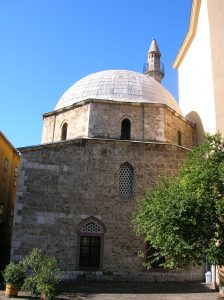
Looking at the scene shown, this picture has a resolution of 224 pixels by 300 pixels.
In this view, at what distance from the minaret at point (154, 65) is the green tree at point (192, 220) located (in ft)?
70.7

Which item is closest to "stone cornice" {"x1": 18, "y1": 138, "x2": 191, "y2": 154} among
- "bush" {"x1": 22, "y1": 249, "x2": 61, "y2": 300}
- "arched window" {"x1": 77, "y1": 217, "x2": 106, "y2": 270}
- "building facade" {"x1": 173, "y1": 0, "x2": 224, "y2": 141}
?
"building facade" {"x1": 173, "y1": 0, "x2": 224, "y2": 141}

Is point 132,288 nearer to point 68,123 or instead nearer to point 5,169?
point 68,123

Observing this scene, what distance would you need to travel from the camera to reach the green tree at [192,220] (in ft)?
28.7

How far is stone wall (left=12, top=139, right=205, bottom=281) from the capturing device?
Result: 40.5ft

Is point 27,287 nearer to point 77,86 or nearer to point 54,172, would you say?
point 54,172

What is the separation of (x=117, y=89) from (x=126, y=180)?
5300 mm

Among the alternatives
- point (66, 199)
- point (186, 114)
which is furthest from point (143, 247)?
point (186, 114)

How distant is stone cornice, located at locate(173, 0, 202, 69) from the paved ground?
38.6 ft

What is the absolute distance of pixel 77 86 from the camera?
18.2 metres

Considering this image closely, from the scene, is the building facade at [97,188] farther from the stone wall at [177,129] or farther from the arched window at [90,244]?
the stone wall at [177,129]

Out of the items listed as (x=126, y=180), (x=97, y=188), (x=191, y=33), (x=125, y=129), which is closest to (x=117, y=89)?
(x=125, y=129)

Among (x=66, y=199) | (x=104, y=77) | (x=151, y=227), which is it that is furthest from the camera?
(x=104, y=77)

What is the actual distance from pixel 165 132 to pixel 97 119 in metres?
3.07

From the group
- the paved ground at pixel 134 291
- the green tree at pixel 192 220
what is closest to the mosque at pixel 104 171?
the paved ground at pixel 134 291
